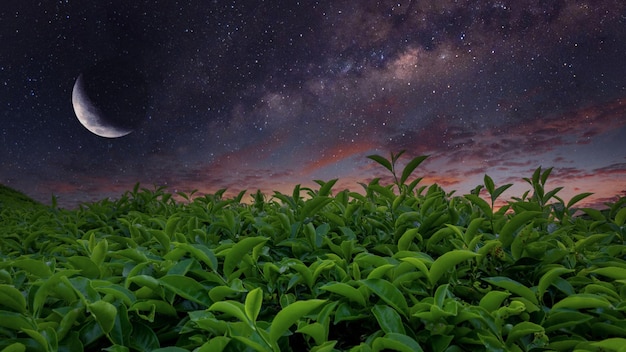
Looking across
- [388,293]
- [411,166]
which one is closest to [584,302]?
[388,293]

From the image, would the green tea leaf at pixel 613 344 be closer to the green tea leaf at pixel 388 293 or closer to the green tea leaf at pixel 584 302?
the green tea leaf at pixel 584 302

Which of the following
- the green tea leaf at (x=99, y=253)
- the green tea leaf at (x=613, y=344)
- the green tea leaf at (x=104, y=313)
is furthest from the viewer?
the green tea leaf at (x=99, y=253)

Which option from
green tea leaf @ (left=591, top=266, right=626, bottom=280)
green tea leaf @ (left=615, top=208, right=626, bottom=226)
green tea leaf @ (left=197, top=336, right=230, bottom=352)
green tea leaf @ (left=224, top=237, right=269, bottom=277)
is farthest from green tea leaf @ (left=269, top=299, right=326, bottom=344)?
green tea leaf @ (left=615, top=208, right=626, bottom=226)

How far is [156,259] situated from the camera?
1.58m

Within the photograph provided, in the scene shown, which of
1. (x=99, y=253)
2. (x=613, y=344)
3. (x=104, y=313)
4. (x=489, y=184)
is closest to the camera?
(x=613, y=344)

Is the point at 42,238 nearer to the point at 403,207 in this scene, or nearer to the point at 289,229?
the point at 289,229

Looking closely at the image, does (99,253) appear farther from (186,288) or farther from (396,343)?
(396,343)

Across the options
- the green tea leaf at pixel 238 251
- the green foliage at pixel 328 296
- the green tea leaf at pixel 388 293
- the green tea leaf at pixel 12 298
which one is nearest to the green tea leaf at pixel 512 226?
the green foliage at pixel 328 296

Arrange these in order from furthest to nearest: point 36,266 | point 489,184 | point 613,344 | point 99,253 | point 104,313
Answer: point 489,184, point 99,253, point 36,266, point 104,313, point 613,344

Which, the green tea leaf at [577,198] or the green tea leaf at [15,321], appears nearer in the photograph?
the green tea leaf at [15,321]

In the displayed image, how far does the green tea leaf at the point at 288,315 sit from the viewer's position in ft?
3.46

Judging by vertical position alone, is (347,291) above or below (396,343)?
above

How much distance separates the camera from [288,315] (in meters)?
1.07

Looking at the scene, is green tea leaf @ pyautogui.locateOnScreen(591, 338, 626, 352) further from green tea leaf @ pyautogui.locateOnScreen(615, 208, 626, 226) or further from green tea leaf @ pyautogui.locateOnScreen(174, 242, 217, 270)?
green tea leaf @ pyautogui.locateOnScreen(615, 208, 626, 226)
